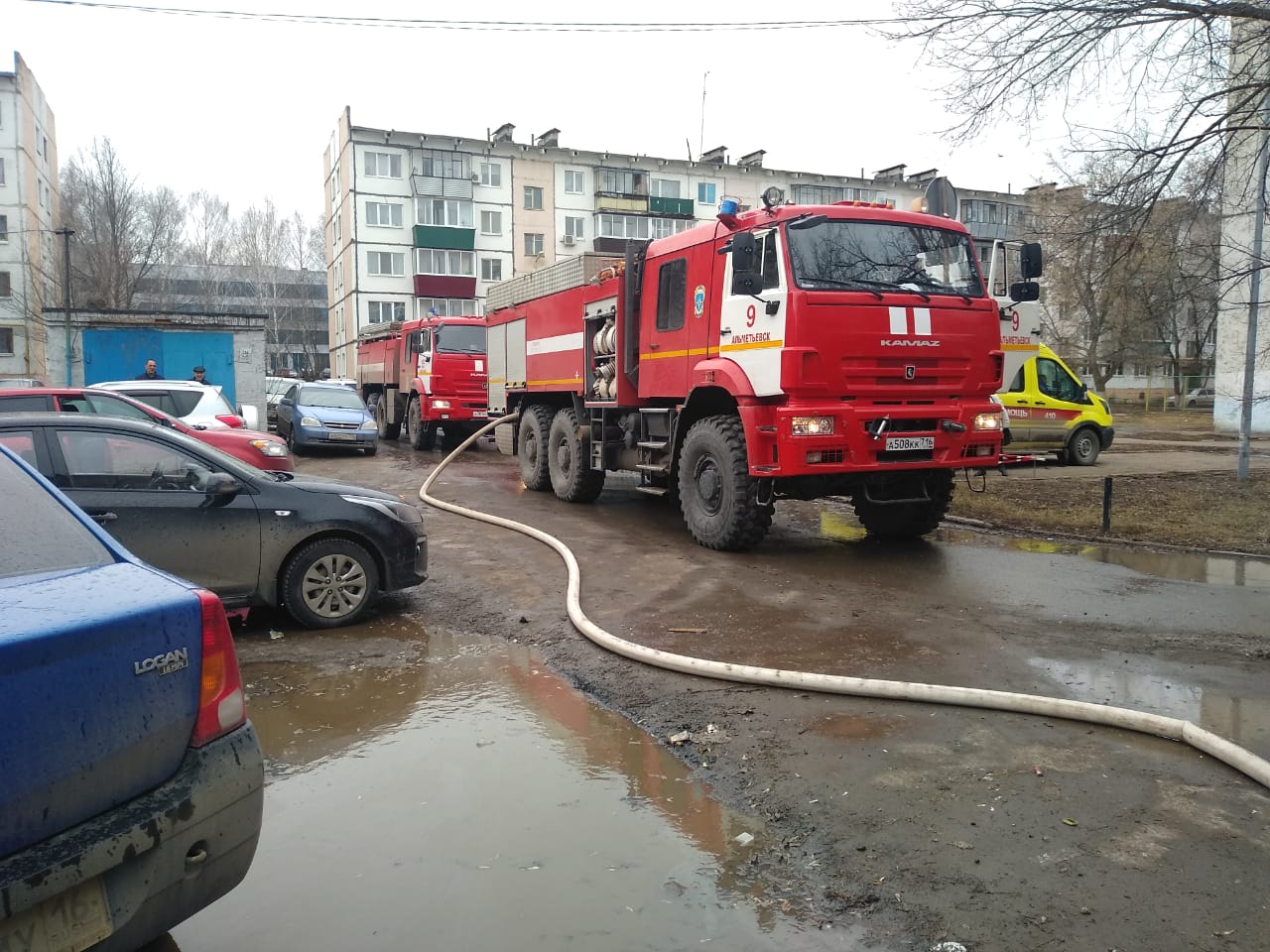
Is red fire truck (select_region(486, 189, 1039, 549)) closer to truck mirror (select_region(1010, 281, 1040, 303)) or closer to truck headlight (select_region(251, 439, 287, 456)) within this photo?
truck mirror (select_region(1010, 281, 1040, 303))

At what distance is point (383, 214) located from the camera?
52531mm

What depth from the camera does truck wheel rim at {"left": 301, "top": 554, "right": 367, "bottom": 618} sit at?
6367 millimetres

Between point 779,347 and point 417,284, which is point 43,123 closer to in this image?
point 417,284

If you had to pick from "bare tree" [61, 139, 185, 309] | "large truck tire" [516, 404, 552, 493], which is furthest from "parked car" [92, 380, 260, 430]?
"bare tree" [61, 139, 185, 309]

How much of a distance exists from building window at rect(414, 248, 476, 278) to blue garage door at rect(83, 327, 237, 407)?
102 ft

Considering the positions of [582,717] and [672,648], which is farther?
[672,648]

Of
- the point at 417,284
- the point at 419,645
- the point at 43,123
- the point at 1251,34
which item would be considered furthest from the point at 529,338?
the point at 43,123

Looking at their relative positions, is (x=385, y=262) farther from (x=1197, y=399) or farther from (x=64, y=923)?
(x=64, y=923)

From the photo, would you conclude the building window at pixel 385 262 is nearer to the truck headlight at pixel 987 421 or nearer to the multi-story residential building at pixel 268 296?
Result: the multi-story residential building at pixel 268 296

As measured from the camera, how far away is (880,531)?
987 centimetres

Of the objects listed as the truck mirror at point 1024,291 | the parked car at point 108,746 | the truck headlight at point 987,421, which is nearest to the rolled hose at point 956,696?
the parked car at point 108,746

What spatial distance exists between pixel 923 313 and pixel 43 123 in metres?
64.6

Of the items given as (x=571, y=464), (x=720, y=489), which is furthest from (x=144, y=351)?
(x=720, y=489)

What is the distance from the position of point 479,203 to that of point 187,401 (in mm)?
44438
